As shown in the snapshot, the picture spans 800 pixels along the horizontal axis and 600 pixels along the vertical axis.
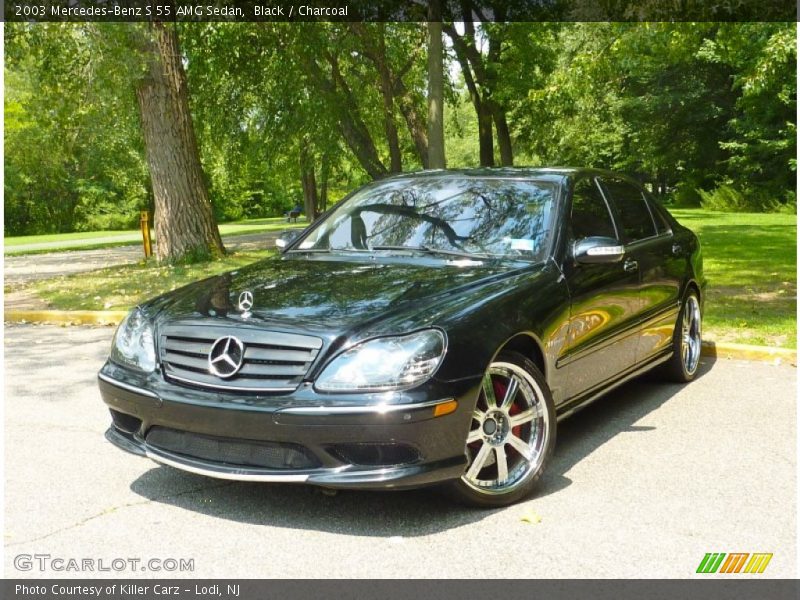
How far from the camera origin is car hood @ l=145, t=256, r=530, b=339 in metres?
4.11

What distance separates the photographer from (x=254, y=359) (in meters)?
3.99

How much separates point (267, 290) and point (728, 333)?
17.8 ft

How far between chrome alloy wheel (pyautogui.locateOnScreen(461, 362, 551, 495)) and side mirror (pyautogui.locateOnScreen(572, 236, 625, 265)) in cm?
89

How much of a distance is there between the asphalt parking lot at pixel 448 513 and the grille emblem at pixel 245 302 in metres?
0.94

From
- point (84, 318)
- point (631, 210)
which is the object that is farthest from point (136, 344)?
point (84, 318)

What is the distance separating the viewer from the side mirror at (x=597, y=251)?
4.95 meters

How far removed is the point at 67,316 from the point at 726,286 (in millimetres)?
8560

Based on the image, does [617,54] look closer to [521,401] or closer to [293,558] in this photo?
[521,401]

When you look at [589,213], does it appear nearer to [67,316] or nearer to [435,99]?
[67,316]

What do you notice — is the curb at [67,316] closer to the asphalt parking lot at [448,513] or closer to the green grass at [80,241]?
the asphalt parking lot at [448,513]

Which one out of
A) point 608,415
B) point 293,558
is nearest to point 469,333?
point 293,558

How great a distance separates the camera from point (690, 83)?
47000mm
